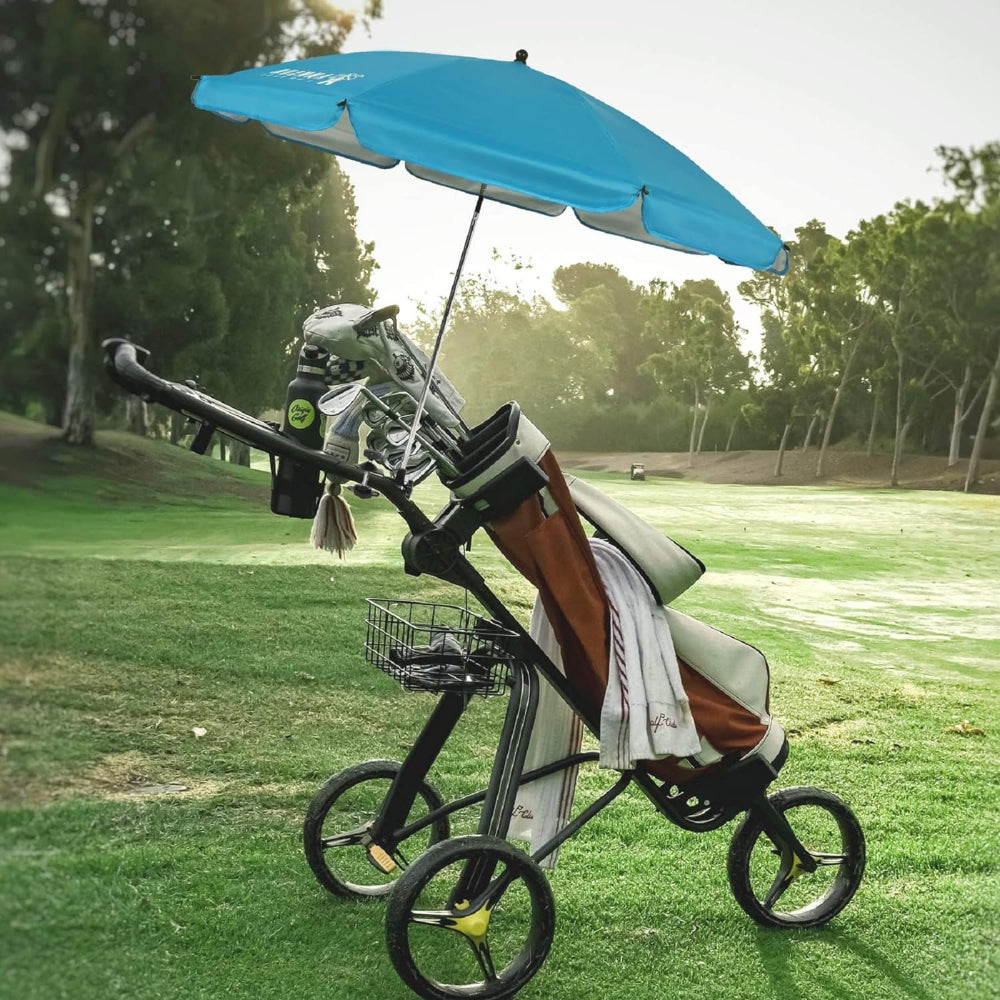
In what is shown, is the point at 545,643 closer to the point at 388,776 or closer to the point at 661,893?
the point at 388,776

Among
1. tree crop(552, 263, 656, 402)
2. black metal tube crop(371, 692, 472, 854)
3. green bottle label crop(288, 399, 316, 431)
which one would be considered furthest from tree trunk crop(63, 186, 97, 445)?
tree crop(552, 263, 656, 402)

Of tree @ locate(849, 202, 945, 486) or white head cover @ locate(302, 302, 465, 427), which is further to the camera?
tree @ locate(849, 202, 945, 486)

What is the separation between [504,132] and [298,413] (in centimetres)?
70

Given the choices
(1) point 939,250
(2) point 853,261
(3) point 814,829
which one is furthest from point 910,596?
(2) point 853,261

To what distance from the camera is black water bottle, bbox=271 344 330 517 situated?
7.27 ft

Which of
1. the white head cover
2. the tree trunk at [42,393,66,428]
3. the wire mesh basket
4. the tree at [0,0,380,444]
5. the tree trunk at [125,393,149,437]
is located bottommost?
the tree trunk at [125,393,149,437]

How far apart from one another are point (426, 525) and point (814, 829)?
214cm

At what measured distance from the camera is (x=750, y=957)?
2721mm

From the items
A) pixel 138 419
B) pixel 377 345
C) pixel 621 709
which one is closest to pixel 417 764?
pixel 621 709

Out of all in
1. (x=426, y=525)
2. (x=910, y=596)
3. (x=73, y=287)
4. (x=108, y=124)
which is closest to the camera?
(x=73, y=287)

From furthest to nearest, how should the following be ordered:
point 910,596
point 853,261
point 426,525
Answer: point 853,261, point 910,596, point 426,525

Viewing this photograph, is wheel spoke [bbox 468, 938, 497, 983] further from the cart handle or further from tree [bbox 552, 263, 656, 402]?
tree [bbox 552, 263, 656, 402]

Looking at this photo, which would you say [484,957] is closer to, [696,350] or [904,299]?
[904,299]

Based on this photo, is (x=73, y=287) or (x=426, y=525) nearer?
(x=73, y=287)
